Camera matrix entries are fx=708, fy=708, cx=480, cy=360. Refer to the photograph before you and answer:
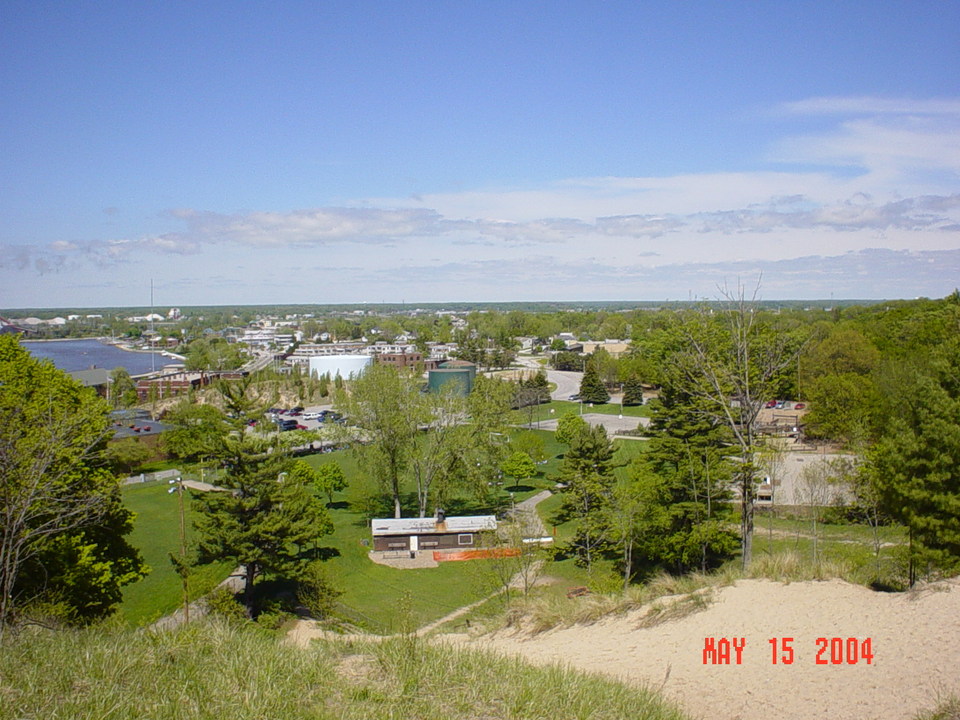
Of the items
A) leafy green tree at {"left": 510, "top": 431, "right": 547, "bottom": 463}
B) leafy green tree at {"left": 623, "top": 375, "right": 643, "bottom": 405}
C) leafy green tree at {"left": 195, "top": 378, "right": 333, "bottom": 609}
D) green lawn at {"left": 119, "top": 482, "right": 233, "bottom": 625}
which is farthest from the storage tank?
leafy green tree at {"left": 195, "top": 378, "right": 333, "bottom": 609}

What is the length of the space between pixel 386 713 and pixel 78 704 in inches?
86.7

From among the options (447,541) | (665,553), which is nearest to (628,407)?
(447,541)

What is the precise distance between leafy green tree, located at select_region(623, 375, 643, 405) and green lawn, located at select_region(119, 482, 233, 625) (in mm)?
38405

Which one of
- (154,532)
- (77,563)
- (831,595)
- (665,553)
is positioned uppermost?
(831,595)

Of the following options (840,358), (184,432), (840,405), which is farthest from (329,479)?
(840,358)

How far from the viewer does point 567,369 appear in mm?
94250

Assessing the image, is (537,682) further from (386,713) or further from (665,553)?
(665,553)

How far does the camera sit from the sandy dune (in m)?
Result: 6.95

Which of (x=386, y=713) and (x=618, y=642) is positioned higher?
(x=386, y=713)

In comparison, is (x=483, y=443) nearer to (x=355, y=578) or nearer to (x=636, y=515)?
(x=355, y=578)

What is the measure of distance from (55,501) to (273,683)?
7.15 m

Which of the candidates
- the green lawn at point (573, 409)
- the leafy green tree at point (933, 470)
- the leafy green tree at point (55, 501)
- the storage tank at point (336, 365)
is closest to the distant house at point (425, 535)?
the leafy green tree at point (55, 501)

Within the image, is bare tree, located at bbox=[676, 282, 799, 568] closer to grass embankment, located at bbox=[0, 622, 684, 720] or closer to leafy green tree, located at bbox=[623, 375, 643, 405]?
grass embankment, located at bbox=[0, 622, 684, 720]

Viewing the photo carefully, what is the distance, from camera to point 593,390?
6262 centimetres
